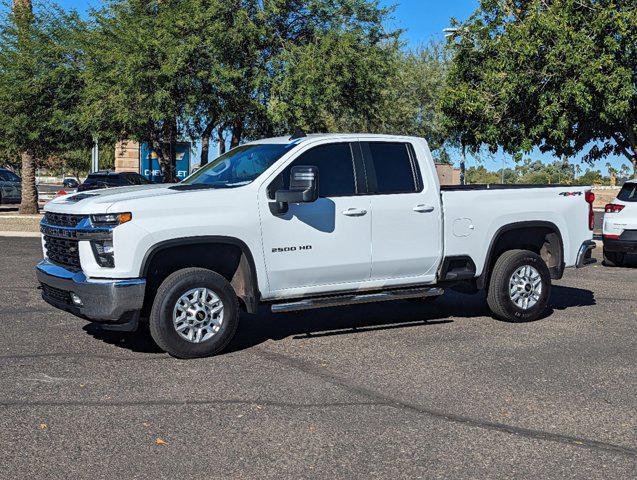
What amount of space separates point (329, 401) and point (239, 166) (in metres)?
3.14

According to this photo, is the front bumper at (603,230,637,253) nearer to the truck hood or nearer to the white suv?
the white suv

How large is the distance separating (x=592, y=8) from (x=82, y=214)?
15188 millimetres

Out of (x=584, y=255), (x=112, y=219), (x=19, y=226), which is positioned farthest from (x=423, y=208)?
(x=19, y=226)

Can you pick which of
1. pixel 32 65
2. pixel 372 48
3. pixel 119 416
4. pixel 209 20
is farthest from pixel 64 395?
pixel 32 65

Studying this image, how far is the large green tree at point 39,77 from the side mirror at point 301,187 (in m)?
17.7

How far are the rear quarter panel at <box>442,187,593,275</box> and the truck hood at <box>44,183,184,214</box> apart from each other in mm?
3083

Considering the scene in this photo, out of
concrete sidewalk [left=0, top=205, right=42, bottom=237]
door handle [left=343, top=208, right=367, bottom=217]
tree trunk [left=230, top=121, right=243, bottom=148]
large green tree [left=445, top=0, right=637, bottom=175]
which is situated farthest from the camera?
tree trunk [left=230, top=121, right=243, bottom=148]

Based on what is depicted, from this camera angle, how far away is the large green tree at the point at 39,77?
24.6 m

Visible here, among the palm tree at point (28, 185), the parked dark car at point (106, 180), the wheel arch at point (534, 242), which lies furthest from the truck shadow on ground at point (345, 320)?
the palm tree at point (28, 185)

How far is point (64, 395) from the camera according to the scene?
6.20m

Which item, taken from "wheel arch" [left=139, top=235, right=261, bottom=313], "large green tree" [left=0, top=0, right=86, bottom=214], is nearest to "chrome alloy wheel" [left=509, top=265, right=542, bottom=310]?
"wheel arch" [left=139, top=235, right=261, bottom=313]

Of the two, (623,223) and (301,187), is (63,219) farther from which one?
(623,223)

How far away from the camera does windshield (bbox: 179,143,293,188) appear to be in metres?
8.15

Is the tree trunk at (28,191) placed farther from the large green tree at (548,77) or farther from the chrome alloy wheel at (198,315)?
the chrome alloy wheel at (198,315)
